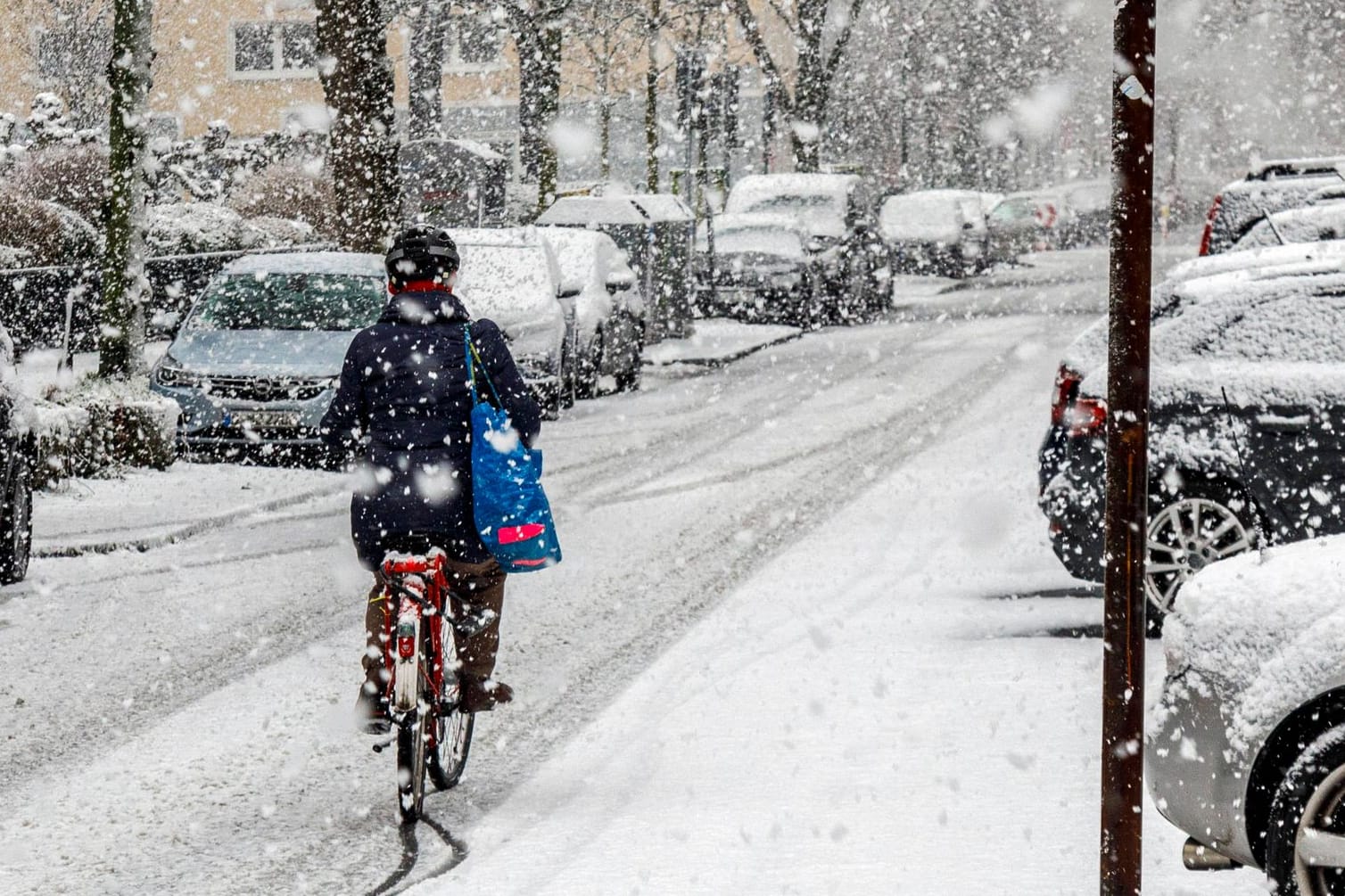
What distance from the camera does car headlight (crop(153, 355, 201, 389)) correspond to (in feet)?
51.6

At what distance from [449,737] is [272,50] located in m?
60.9

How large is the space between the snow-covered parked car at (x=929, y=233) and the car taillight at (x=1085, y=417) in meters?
32.9

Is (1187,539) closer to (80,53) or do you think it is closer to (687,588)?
(687,588)

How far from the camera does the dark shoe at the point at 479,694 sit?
6.66 m

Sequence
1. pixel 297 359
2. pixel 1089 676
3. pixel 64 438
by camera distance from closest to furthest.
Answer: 1. pixel 1089 676
2. pixel 64 438
3. pixel 297 359

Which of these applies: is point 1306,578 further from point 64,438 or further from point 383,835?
point 64,438

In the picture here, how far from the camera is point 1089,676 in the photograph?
8289 millimetres

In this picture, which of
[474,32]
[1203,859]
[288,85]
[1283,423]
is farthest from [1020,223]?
[1203,859]

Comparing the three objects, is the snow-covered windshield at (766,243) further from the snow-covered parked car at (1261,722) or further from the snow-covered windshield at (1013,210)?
the snow-covered parked car at (1261,722)

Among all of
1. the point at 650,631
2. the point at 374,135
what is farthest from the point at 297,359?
the point at 650,631

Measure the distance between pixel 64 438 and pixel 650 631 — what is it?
256 inches

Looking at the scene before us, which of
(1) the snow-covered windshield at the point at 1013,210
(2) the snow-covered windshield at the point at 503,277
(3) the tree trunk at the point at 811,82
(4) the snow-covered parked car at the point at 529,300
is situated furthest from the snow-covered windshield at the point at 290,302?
(1) the snow-covered windshield at the point at 1013,210

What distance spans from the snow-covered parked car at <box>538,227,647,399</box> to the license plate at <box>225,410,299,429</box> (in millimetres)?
4722

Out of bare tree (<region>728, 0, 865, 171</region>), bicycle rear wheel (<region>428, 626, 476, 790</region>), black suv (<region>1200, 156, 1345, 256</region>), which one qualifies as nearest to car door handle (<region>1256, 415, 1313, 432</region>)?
bicycle rear wheel (<region>428, 626, 476, 790</region>)
